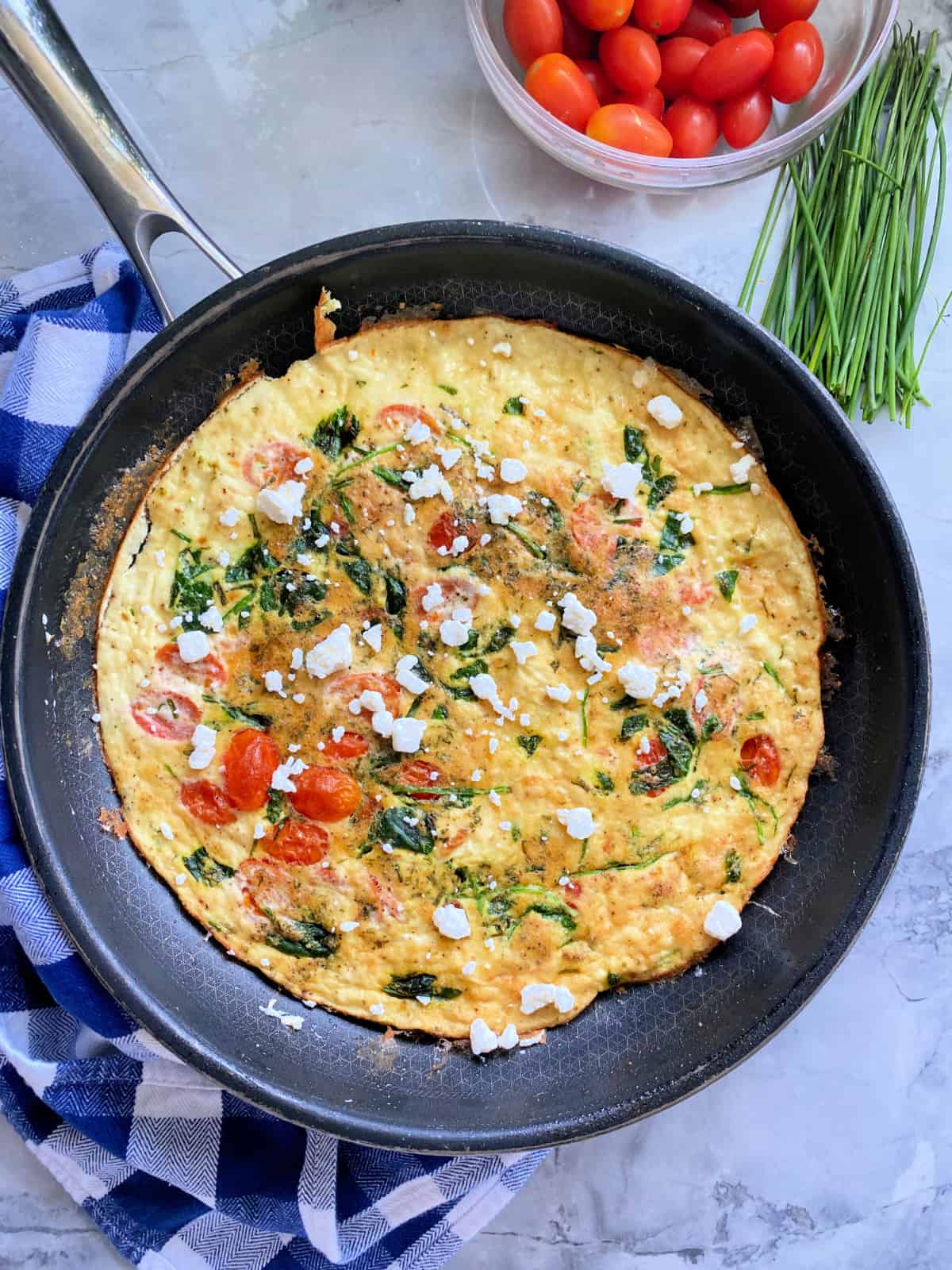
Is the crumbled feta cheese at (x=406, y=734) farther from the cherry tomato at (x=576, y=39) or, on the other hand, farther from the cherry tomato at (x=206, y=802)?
the cherry tomato at (x=576, y=39)

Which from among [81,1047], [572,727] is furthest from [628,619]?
[81,1047]

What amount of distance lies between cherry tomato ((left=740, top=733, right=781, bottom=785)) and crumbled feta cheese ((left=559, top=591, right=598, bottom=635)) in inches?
19.5

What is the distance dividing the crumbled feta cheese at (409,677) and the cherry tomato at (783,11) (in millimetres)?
2088

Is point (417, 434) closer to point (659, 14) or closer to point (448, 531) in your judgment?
point (448, 531)

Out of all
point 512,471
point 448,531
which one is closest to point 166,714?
point 448,531

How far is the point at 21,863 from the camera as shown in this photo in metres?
2.67

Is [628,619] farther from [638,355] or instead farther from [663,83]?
[663,83]

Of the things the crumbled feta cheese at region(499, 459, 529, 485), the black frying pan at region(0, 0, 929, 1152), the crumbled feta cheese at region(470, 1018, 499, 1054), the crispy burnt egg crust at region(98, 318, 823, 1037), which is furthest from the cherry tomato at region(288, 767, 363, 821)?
the crumbled feta cheese at region(499, 459, 529, 485)

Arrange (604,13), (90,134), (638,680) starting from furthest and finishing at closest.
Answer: (604,13), (90,134), (638,680)

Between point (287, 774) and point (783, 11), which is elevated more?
point (783, 11)

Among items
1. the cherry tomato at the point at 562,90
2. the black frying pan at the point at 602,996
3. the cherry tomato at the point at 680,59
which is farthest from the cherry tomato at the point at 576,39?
the black frying pan at the point at 602,996

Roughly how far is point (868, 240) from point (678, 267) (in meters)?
0.52

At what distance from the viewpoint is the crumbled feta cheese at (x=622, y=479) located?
244cm

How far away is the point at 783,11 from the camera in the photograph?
113 inches
